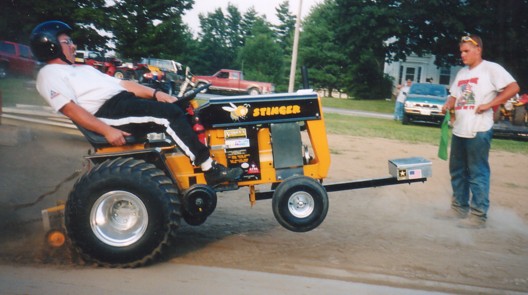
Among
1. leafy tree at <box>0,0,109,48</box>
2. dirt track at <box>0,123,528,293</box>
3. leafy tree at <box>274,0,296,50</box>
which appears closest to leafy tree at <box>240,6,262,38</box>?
leafy tree at <box>274,0,296,50</box>

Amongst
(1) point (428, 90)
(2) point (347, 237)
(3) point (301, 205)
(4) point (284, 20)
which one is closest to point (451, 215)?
(2) point (347, 237)

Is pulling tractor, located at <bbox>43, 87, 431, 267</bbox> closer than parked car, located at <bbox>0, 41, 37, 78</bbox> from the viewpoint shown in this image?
Yes

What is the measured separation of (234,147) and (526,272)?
281 centimetres

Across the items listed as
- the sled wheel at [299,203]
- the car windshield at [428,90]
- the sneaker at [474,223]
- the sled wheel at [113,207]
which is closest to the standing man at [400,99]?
the car windshield at [428,90]

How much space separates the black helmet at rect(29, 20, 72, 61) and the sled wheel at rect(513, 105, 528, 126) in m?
17.6

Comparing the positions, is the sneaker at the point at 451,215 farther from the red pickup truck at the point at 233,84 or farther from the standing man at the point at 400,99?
the red pickup truck at the point at 233,84

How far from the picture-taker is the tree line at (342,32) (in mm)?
23922

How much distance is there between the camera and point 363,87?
48.5 metres

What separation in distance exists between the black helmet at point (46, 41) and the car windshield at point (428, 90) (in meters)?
19.8

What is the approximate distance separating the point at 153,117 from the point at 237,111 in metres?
0.78

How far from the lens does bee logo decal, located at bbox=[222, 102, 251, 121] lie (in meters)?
4.97

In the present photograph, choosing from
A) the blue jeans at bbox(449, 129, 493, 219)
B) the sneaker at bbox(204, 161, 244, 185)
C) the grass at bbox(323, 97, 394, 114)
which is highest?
the sneaker at bbox(204, 161, 244, 185)

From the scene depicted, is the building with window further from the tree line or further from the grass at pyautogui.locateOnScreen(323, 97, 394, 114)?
the grass at pyautogui.locateOnScreen(323, 97, 394, 114)

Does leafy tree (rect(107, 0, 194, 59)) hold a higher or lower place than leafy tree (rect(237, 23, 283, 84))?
higher
